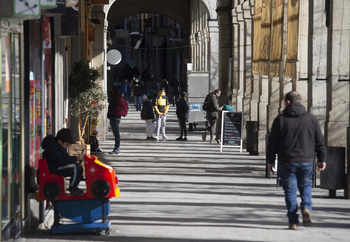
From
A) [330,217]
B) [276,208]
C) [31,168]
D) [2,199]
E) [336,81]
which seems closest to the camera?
[2,199]

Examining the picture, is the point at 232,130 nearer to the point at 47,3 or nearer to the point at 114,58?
the point at 47,3

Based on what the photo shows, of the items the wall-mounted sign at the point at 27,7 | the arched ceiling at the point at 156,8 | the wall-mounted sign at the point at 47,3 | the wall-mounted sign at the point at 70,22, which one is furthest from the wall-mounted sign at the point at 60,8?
the arched ceiling at the point at 156,8

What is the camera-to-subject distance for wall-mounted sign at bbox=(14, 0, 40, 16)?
8.29 meters

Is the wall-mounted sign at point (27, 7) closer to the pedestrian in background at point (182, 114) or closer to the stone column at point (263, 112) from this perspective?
the stone column at point (263, 112)

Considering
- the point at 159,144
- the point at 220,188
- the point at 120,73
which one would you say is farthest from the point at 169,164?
the point at 120,73

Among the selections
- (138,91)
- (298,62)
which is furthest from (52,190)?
(138,91)

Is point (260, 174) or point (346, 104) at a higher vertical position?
point (346, 104)

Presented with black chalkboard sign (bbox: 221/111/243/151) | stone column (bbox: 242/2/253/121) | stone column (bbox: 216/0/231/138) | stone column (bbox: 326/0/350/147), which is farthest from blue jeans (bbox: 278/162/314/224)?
stone column (bbox: 216/0/231/138)

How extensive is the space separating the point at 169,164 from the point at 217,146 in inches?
238

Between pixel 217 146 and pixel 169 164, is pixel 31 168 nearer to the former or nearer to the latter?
pixel 169 164

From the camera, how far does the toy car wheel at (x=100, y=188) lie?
991 cm

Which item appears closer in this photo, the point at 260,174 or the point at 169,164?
the point at 260,174

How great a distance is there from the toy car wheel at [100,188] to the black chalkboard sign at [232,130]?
43.3 feet

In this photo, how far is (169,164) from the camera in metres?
19.4
